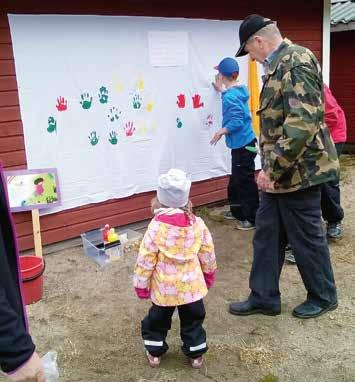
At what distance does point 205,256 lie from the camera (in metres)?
2.86

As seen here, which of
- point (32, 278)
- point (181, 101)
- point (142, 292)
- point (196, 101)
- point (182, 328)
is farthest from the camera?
point (196, 101)

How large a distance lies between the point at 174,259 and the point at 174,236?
0.13 metres

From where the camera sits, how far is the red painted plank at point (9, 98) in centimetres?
437

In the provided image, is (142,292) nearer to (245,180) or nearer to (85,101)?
(85,101)

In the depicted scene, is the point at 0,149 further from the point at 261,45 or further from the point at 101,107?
the point at 261,45

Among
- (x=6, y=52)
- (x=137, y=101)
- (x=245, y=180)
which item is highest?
(x=6, y=52)

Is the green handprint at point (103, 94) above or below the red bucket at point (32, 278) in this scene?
above

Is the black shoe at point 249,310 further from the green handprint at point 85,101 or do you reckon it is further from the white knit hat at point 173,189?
the green handprint at point 85,101

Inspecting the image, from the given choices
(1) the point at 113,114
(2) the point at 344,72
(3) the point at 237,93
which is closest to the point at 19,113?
(1) the point at 113,114

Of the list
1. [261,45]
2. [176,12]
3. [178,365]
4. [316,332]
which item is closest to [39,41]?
[176,12]

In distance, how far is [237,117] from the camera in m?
5.21

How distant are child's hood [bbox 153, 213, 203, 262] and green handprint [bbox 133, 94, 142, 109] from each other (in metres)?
2.66

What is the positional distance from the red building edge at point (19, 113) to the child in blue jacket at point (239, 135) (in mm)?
797

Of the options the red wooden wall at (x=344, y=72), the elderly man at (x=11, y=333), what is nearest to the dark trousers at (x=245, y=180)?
the elderly man at (x=11, y=333)
